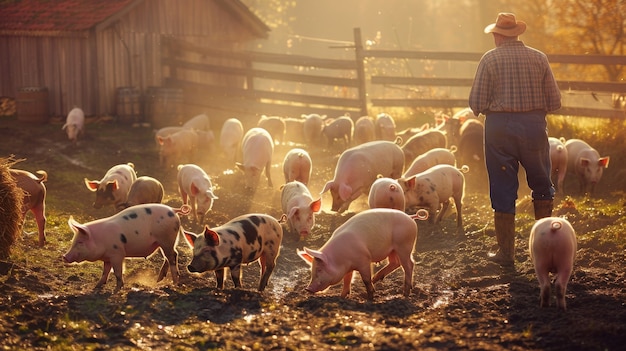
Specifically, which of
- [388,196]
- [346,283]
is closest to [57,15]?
[388,196]

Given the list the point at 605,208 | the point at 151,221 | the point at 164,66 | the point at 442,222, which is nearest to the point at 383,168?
the point at 442,222

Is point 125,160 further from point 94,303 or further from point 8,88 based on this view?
point 94,303

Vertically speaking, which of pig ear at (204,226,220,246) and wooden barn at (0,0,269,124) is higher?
wooden barn at (0,0,269,124)

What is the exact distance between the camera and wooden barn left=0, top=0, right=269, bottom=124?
19.2 metres

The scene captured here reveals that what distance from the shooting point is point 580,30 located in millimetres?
18594

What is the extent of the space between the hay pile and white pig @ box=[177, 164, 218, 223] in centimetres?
292

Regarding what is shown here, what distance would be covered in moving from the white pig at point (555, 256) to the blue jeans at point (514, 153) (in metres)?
1.66

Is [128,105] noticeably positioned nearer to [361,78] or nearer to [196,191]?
[361,78]

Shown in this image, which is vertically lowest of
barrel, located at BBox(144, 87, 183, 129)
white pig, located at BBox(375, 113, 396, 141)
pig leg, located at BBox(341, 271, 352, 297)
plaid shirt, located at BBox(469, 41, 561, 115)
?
pig leg, located at BBox(341, 271, 352, 297)

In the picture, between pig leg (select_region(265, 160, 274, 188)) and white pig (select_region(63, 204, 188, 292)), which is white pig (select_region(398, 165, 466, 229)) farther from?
pig leg (select_region(265, 160, 274, 188))

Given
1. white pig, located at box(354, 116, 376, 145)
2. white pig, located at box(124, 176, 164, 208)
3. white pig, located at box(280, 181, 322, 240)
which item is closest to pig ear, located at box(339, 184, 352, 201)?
white pig, located at box(280, 181, 322, 240)

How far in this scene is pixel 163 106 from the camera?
62.8 ft

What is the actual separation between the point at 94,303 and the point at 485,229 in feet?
16.4

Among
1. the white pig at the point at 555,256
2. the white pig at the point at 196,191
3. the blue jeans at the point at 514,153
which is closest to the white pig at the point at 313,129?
the white pig at the point at 196,191
